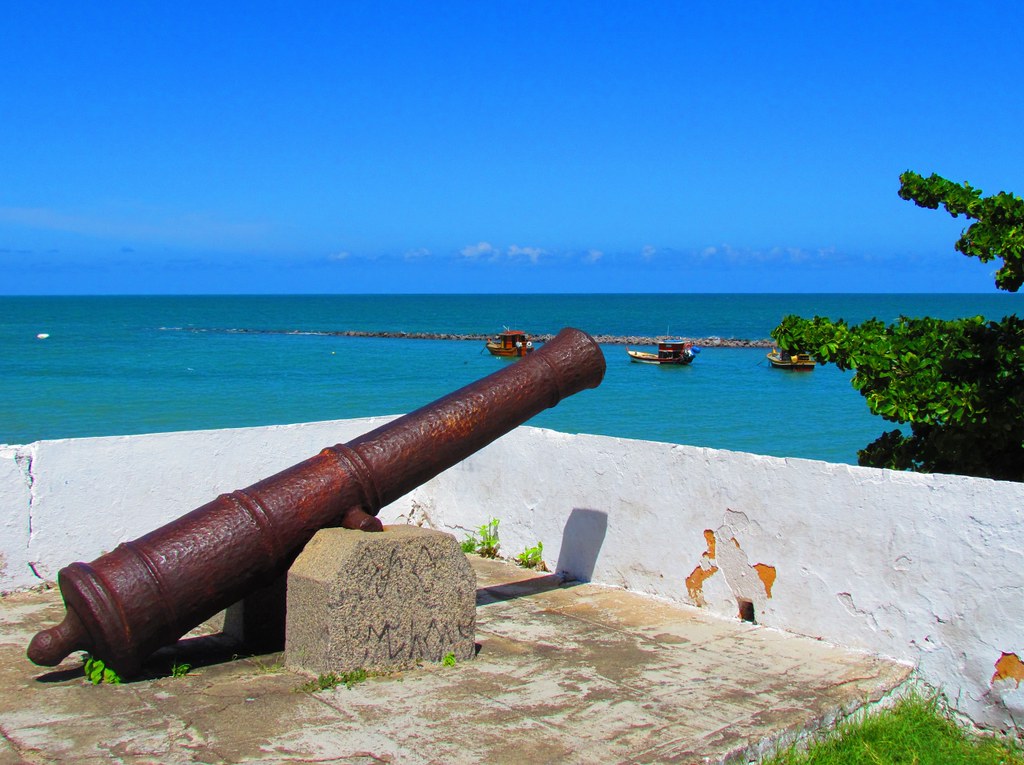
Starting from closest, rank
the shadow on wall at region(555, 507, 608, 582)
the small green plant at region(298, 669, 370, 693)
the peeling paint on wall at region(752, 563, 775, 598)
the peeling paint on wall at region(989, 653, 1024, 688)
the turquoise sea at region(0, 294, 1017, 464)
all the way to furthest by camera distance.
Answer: the peeling paint on wall at region(989, 653, 1024, 688) → the small green plant at region(298, 669, 370, 693) → the peeling paint on wall at region(752, 563, 775, 598) → the shadow on wall at region(555, 507, 608, 582) → the turquoise sea at region(0, 294, 1017, 464)

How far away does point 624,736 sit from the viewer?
395 cm

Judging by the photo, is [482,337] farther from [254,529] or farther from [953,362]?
[254,529]

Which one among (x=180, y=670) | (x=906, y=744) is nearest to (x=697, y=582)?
(x=906, y=744)

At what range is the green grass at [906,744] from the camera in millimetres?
4059

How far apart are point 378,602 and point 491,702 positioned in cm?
70

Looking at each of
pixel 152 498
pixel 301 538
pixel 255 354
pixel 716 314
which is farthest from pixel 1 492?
pixel 716 314

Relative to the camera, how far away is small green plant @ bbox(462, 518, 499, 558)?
743 cm

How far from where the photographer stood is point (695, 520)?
5910 mm

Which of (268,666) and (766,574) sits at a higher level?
(766,574)

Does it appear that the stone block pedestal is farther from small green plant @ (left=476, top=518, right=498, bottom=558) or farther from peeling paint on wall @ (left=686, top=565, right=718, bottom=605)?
small green plant @ (left=476, top=518, right=498, bottom=558)

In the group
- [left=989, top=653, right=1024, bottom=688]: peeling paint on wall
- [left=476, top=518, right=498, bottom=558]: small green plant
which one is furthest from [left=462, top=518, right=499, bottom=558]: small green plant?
[left=989, top=653, right=1024, bottom=688]: peeling paint on wall

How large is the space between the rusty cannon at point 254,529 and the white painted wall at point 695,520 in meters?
1.23

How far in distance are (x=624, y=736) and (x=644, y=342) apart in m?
67.2

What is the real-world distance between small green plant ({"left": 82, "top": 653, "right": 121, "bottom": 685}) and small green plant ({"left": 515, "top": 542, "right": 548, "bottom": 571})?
311cm
